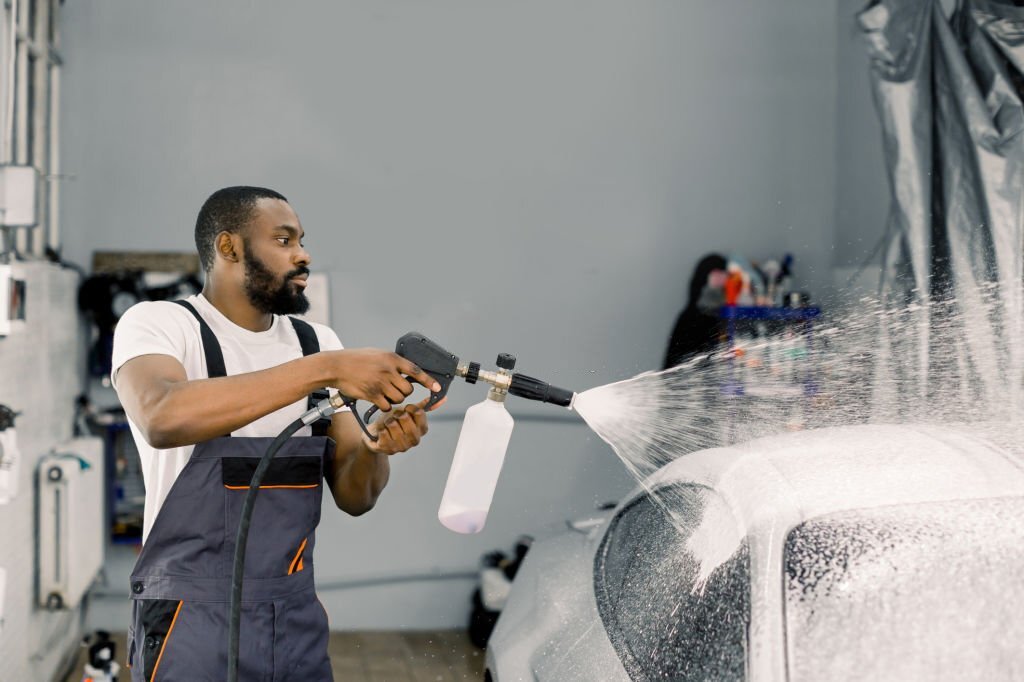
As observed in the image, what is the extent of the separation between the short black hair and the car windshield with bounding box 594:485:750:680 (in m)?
1.11

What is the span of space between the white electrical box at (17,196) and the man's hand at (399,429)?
217 cm

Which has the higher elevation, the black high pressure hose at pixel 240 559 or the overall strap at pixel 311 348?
the overall strap at pixel 311 348

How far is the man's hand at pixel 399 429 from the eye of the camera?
1861 mm

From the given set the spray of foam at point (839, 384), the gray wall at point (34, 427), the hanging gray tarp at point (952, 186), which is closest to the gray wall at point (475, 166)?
the spray of foam at point (839, 384)

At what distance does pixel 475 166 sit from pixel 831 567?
3946 mm

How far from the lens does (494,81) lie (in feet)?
17.9

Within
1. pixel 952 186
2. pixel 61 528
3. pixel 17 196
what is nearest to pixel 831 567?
pixel 952 186

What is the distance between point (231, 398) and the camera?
1.74 meters

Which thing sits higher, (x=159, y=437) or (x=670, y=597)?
(x=159, y=437)

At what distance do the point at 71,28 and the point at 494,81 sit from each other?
2110 mm

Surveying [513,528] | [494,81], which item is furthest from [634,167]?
[513,528]

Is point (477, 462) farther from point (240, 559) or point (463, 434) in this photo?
point (240, 559)

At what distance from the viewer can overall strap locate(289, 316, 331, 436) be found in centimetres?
210

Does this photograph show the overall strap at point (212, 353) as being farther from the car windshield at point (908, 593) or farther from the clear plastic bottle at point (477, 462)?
A: the car windshield at point (908, 593)
